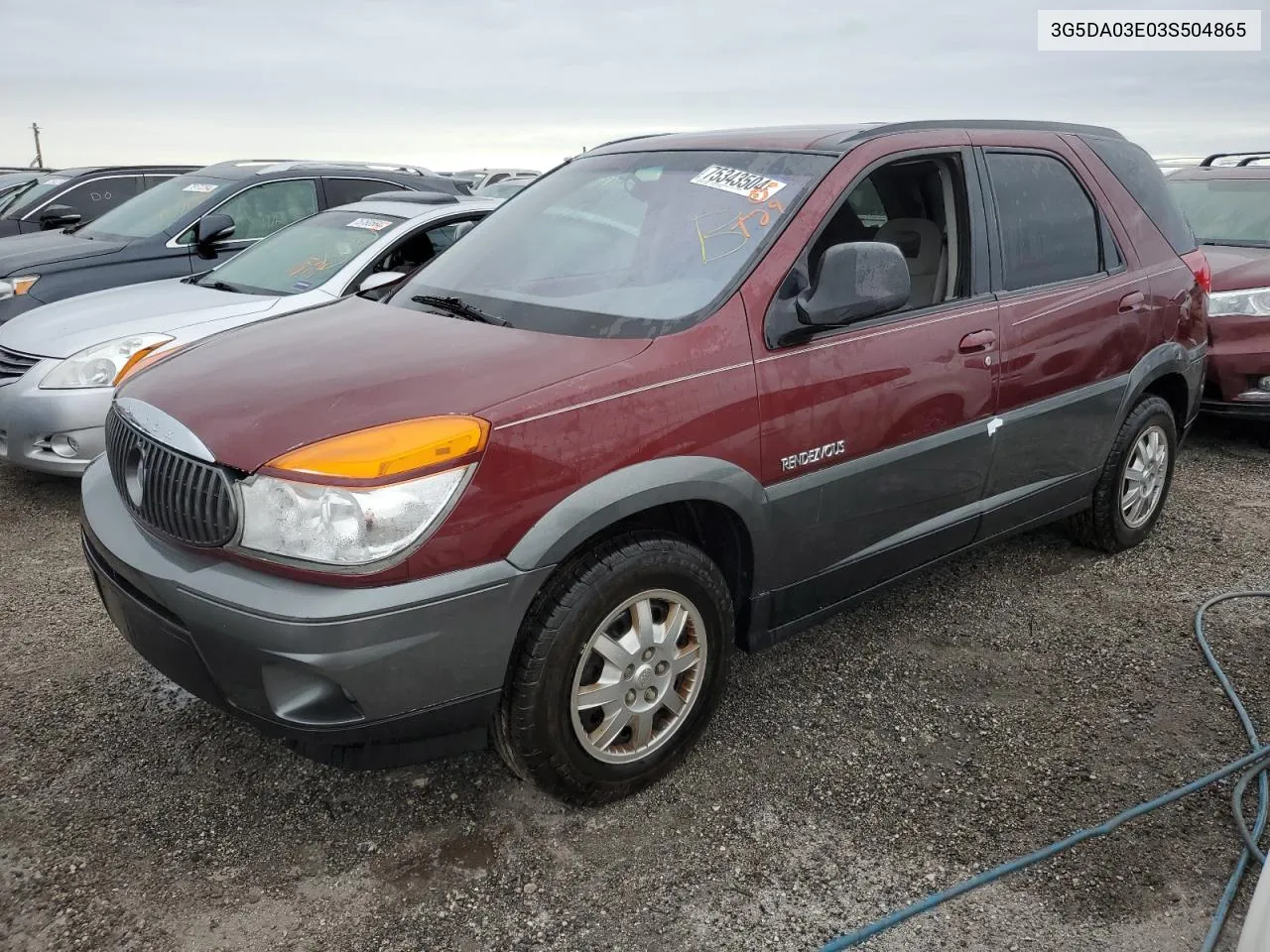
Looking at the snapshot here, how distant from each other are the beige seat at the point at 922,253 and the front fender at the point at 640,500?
1.03 m

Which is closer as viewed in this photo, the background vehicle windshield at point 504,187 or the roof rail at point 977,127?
the roof rail at point 977,127

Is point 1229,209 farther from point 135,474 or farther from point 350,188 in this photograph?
point 135,474

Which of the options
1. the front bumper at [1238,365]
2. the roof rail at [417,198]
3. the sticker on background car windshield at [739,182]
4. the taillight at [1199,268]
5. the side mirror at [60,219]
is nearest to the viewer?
the sticker on background car windshield at [739,182]

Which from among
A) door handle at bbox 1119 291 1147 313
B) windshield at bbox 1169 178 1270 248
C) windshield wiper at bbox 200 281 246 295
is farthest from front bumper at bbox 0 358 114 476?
windshield at bbox 1169 178 1270 248

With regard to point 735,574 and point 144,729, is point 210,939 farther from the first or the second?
point 735,574

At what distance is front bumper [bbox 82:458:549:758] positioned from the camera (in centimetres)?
210

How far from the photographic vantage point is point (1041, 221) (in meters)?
3.58

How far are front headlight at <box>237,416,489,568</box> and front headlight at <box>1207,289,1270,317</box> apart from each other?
209 inches

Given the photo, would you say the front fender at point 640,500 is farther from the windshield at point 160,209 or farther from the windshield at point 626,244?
the windshield at point 160,209

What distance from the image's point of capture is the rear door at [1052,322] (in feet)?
11.2

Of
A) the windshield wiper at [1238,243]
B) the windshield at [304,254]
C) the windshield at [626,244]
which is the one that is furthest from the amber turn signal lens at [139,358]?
the windshield wiper at [1238,243]

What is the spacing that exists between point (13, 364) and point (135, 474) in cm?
299

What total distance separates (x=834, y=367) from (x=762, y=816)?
4.06 feet

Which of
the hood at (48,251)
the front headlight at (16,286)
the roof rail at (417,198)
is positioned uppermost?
the roof rail at (417,198)
